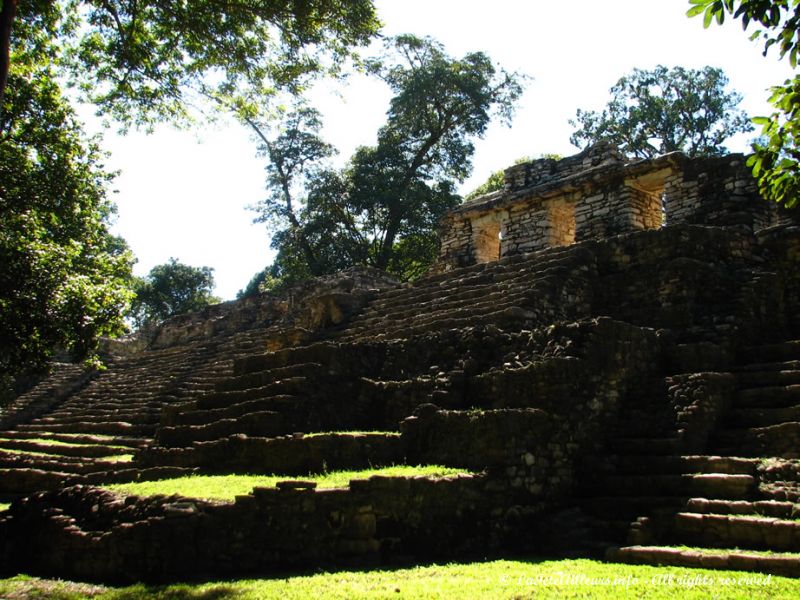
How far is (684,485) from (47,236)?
1261 cm

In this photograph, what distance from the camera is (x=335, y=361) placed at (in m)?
10.1

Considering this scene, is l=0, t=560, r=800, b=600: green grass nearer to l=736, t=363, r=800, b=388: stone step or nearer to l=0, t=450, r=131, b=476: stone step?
l=736, t=363, r=800, b=388: stone step

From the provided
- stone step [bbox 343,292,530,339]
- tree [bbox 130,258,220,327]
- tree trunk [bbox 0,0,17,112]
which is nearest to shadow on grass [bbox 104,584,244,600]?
tree trunk [bbox 0,0,17,112]

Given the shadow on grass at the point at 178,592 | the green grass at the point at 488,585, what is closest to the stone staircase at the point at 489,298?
the green grass at the point at 488,585

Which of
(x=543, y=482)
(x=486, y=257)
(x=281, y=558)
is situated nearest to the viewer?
(x=281, y=558)

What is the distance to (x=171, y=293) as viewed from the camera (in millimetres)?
41875

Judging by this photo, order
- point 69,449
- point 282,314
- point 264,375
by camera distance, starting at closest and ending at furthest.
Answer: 1. point 264,375
2. point 69,449
3. point 282,314

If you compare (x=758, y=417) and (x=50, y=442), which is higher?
(x=758, y=417)

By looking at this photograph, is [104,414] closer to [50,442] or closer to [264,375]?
[50,442]

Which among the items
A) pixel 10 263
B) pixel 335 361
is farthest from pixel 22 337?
pixel 335 361

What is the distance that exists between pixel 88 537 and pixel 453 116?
79.5 ft

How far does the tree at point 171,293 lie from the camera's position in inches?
1624

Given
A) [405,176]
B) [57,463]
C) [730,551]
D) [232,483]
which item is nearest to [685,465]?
[730,551]

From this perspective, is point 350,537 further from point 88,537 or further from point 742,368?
point 742,368
